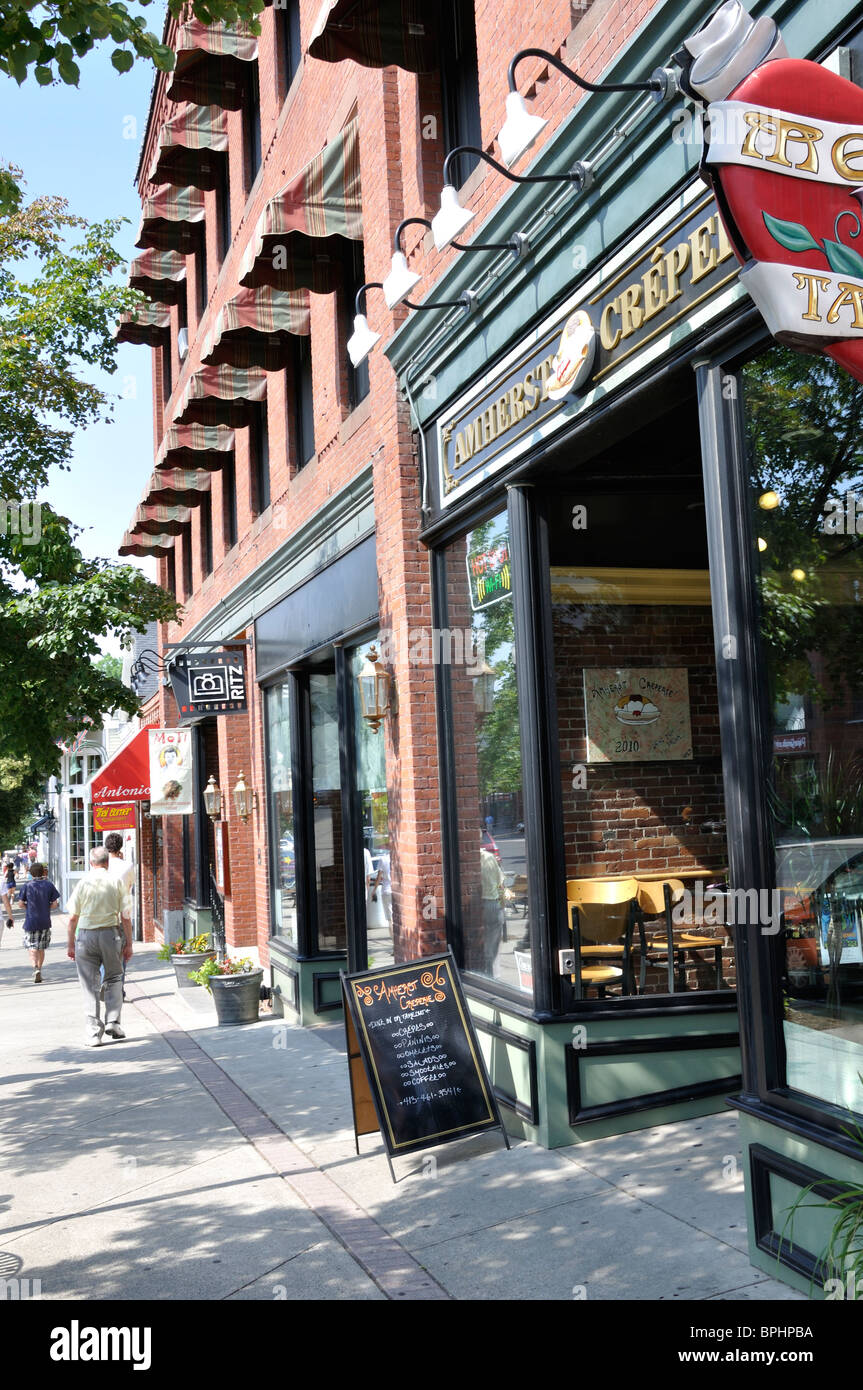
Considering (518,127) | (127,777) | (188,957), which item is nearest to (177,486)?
(188,957)

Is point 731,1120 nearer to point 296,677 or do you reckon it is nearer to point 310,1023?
point 310,1023

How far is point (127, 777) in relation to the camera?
2325 centimetres

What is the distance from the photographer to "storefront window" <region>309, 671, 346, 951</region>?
12.0 meters

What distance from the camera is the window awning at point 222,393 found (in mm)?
13320

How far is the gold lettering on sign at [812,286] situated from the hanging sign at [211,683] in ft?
38.9

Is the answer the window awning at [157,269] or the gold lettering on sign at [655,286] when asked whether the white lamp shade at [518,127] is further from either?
the window awning at [157,269]

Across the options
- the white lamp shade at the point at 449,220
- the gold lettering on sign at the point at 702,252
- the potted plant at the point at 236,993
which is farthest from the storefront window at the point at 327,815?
the gold lettering on sign at the point at 702,252

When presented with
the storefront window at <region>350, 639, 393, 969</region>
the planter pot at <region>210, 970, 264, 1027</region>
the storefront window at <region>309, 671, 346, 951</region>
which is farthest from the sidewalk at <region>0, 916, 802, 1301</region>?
the planter pot at <region>210, 970, 264, 1027</region>

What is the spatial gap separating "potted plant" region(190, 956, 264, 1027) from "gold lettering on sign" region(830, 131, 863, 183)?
1036cm

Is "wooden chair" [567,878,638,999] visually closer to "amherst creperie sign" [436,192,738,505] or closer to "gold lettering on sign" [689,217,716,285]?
"amherst creperie sign" [436,192,738,505]

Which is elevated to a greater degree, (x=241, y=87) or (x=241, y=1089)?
(x=241, y=87)

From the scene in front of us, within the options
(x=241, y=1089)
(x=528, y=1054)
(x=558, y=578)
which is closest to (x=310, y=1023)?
(x=241, y=1089)

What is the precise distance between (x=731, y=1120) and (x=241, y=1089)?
3.98m

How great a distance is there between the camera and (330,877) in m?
12.1
